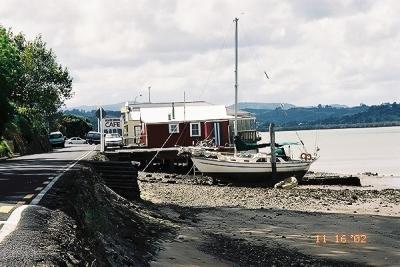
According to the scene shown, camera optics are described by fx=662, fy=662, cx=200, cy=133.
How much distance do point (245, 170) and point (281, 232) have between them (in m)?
21.8

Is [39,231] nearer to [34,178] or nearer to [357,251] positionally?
[357,251]

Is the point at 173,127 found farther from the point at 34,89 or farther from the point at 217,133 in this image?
the point at 34,89

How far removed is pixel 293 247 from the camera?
14844mm

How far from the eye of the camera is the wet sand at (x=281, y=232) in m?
13.0

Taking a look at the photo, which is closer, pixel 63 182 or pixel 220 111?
pixel 63 182

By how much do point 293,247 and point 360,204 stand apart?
1500 cm

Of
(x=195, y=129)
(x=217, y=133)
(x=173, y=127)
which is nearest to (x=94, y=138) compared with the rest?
(x=173, y=127)

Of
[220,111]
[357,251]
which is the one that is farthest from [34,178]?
[220,111]

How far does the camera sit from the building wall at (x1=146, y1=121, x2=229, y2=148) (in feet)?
187

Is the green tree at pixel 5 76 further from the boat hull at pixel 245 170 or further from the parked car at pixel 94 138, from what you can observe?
the parked car at pixel 94 138

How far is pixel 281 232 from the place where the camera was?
689 inches

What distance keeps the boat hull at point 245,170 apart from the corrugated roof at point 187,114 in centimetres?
1709
